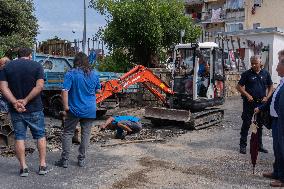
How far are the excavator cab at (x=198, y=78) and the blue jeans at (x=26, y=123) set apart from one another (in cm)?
614

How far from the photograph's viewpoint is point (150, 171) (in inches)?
284

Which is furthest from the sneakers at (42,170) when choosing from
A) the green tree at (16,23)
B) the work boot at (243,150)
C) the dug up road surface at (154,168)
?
the green tree at (16,23)

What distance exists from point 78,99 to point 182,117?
17.0 feet

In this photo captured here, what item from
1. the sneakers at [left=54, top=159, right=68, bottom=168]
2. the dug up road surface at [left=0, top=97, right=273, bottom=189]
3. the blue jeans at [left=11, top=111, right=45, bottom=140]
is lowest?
the dug up road surface at [left=0, top=97, right=273, bottom=189]

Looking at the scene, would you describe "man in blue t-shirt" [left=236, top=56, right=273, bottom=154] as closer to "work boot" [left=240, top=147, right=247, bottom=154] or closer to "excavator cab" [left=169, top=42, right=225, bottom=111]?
"work boot" [left=240, top=147, right=247, bottom=154]

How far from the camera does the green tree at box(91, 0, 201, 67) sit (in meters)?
18.6

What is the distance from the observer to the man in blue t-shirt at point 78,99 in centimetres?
704

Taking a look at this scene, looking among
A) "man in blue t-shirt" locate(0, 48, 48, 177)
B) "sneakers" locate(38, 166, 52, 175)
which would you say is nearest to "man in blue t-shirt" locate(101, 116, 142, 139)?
"sneakers" locate(38, 166, 52, 175)

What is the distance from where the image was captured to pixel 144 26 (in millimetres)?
18484

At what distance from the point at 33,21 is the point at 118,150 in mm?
13680

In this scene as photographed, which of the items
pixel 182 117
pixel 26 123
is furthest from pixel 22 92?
pixel 182 117

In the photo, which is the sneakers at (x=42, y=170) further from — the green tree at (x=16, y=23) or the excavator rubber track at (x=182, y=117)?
the green tree at (x=16, y=23)

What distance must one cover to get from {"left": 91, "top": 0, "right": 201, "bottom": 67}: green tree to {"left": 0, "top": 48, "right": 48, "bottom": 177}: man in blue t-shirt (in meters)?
12.3

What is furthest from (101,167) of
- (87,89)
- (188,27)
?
(188,27)
